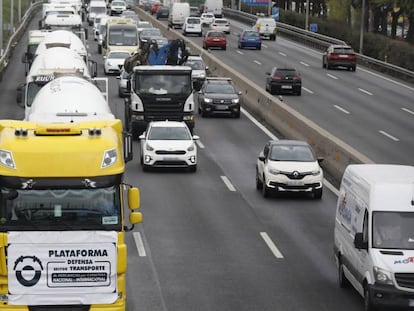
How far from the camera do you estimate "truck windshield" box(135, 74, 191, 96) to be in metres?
42.8

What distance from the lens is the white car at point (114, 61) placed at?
215 feet

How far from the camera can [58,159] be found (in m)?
16.8

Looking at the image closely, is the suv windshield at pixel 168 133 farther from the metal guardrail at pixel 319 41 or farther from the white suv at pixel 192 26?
the white suv at pixel 192 26

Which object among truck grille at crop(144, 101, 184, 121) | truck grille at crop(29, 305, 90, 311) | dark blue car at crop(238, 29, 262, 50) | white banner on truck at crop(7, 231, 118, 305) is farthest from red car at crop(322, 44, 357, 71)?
truck grille at crop(29, 305, 90, 311)

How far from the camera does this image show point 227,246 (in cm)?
2608

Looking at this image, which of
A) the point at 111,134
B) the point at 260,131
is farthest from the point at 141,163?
the point at 111,134

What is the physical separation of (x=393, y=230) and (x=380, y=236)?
0.82ft

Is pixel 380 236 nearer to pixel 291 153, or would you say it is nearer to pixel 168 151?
pixel 291 153

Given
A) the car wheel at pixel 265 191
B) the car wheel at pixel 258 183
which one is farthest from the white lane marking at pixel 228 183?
the car wheel at pixel 265 191

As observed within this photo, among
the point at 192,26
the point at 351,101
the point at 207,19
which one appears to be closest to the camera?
the point at 351,101

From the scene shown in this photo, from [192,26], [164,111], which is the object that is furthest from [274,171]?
[192,26]

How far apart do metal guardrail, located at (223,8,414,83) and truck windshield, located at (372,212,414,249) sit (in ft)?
167

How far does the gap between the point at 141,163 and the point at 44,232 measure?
837 inches

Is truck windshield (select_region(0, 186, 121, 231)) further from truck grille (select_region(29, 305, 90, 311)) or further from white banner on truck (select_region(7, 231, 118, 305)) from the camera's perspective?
truck grille (select_region(29, 305, 90, 311))
